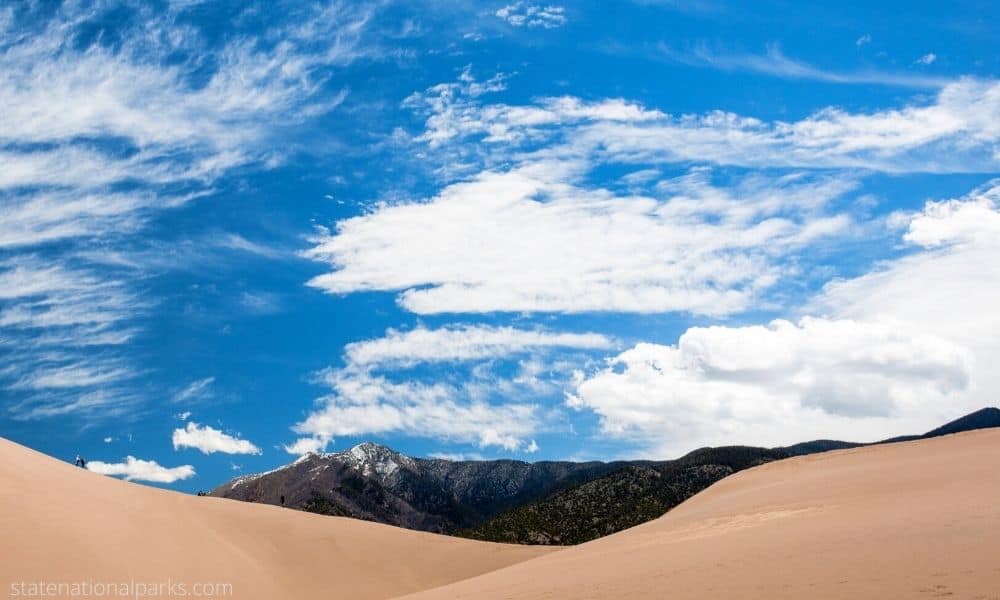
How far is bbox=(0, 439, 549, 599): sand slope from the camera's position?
20.9m

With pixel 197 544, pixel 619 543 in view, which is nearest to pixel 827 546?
pixel 619 543

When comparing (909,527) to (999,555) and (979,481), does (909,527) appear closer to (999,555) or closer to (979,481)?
(999,555)

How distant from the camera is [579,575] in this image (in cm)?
1831

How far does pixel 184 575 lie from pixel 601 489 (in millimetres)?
123085

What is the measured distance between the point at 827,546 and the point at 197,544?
2150 centimetres

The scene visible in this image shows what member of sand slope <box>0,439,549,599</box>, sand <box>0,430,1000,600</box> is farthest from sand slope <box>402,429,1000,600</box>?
sand slope <box>0,439,549,599</box>

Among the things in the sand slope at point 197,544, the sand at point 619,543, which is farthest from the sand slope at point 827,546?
the sand slope at point 197,544

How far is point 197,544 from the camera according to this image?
2767 centimetres

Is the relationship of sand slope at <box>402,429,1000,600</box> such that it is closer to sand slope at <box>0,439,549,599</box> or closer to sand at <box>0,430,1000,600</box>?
sand at <box>0,430,1000,600</box>

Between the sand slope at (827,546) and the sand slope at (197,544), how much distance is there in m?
8.91

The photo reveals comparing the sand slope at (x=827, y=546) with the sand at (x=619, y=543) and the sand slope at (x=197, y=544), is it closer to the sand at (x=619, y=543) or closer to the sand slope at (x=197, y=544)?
the sand at (x=619, y=543)

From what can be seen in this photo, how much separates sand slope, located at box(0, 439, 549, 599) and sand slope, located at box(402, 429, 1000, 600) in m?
8.91

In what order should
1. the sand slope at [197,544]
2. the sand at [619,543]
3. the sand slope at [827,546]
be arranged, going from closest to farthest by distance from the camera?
the sand slope at [827,546] < the sand at [619,543] < the sand slope at [197,544]

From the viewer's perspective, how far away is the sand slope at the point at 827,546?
11.4 metres
